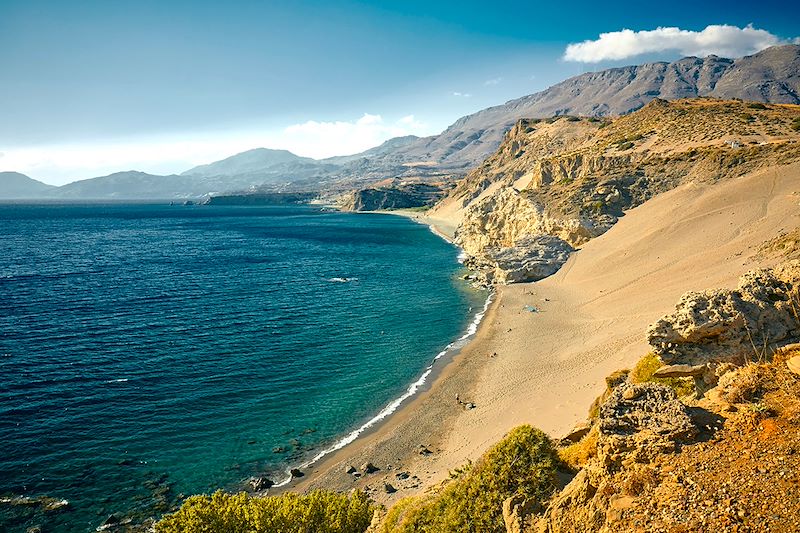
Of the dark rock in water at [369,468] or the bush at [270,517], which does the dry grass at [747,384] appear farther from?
the dark rock in water at [369,468]

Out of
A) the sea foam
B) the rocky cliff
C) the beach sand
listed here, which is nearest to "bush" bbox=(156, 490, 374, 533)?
the rocky cliff

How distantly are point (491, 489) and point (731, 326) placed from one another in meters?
12.8

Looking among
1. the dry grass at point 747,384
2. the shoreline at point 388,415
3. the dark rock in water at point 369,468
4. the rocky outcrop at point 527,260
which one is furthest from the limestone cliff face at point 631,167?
the dry grass at point 747,384

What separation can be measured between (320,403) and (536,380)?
1485cm

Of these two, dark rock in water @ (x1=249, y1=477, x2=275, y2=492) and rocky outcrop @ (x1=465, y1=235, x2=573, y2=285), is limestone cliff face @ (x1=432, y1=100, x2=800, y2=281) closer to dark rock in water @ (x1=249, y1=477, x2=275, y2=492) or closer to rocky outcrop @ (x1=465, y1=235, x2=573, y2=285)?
rocky outcrop @ (x1=465, y1=235, x2=573, y2=285)

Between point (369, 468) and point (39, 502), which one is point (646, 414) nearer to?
point (369, 468)

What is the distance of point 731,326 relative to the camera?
17.9m

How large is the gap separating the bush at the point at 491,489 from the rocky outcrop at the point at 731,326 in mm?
8867

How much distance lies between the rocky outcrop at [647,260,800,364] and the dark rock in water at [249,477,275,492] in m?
19.1

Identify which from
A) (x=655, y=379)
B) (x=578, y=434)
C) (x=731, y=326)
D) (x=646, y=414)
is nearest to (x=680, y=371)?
(x=655, y=379)

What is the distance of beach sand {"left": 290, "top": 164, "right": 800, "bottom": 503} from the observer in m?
24.8

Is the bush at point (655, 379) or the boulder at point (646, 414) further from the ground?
the boulder at point (646, 414)

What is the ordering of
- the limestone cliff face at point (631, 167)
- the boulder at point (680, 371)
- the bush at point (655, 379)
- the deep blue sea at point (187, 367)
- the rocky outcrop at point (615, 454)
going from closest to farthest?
the rocky outcrop at point (615, 454) → the bush at point (655, 379) → the boulder at point (680, 371) → the deep blue sea at point (187, 367) → the limestone cliff face at point (631, 167)

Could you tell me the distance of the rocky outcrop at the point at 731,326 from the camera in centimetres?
1745
